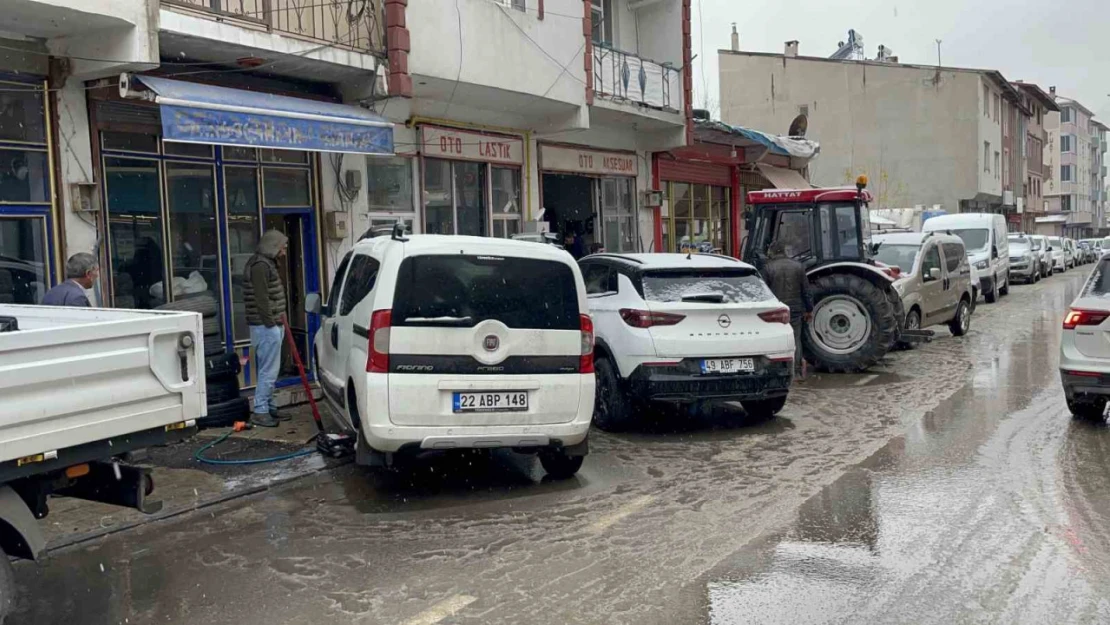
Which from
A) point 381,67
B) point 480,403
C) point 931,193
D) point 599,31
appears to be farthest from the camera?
point 931,193

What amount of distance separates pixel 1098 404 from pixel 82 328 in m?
8.58

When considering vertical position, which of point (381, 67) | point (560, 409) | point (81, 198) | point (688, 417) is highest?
point (381, 67)

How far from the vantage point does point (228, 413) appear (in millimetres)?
9953

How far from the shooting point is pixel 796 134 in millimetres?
26812

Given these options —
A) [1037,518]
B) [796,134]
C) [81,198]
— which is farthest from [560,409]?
[796,134]

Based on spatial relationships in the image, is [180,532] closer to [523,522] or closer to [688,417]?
[523,522]

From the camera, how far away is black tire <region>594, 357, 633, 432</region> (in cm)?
941

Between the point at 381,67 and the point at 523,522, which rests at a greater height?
the point at 381,67

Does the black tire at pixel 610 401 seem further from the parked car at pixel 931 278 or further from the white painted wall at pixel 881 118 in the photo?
the white painted wall at pixel 881 118

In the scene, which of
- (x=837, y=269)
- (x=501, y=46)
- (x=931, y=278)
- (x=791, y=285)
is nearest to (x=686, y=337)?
(x=791, y=285)

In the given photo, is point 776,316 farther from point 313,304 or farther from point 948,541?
point 313,304

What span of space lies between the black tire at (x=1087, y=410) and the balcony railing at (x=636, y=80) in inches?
359

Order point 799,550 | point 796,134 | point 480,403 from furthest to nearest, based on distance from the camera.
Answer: point 796,134 → point 480,403 → point 799,550

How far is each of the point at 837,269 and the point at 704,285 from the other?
4.78 m
